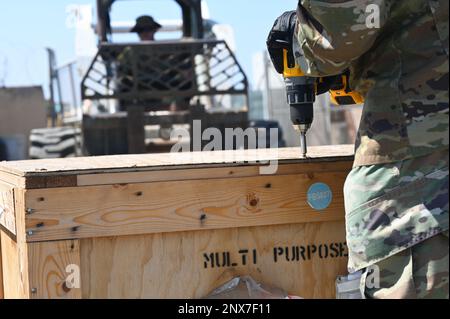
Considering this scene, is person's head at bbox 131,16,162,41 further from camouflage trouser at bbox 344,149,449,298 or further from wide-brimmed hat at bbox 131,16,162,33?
camouflage trouser at bbox 344,149,449,298

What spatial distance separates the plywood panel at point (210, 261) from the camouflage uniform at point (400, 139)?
564 millimetres

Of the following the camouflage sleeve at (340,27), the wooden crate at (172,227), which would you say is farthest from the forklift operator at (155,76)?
the camouflage sleeve at (340,27)

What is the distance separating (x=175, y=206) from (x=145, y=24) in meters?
5.40

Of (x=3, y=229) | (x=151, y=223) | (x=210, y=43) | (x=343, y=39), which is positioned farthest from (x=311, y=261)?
(x=210, y=43)

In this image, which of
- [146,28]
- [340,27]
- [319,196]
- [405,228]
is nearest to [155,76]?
[146,28]

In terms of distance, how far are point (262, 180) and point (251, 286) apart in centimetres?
36

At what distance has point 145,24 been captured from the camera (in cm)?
734

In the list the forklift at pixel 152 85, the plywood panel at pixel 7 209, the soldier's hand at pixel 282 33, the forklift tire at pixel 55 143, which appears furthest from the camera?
the forklift tire at pixel 55 143

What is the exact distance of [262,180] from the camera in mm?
2316

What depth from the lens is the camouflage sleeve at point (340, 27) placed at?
5.66 feet

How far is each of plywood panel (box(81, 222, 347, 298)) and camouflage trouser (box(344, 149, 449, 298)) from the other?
0.59m

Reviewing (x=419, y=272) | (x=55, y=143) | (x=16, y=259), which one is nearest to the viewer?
(x=419, y=272)

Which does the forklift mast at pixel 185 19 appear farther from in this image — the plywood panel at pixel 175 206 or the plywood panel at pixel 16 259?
the plywood panel at pixel 175 206

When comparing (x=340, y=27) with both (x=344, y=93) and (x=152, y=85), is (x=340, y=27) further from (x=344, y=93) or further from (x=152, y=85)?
(x=152, y=85)
